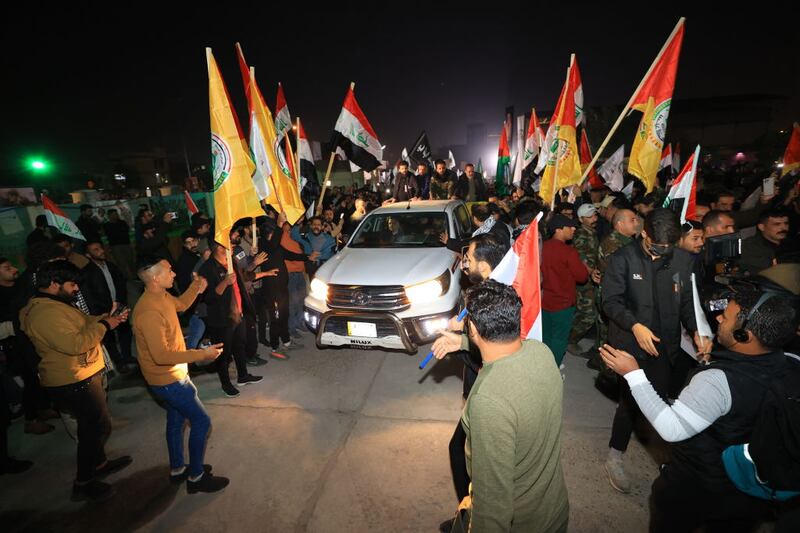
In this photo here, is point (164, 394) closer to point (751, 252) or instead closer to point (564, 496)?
point (564, 496)

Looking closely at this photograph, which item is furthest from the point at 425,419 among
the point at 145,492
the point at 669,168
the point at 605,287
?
the point at 669,168

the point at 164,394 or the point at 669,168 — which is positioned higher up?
the point at 669,168

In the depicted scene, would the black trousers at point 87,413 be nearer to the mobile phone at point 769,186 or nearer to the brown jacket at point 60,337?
the brown jacket at point 60,337

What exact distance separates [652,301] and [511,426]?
223cm

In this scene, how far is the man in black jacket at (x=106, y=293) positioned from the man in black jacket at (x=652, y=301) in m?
5.74

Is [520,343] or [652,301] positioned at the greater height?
[520,343]

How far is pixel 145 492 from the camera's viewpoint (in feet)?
10.8

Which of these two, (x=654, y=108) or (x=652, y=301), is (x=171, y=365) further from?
(x=654, y=108)

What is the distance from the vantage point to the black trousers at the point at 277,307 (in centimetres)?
575

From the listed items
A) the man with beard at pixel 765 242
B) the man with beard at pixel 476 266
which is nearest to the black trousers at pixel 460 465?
the man with beard at pixel 476 266

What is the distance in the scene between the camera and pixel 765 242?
4.28m

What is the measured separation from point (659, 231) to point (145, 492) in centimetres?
479

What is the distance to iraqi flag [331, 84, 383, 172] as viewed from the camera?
698cm

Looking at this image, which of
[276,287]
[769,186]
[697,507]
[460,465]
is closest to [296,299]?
[276,287]
